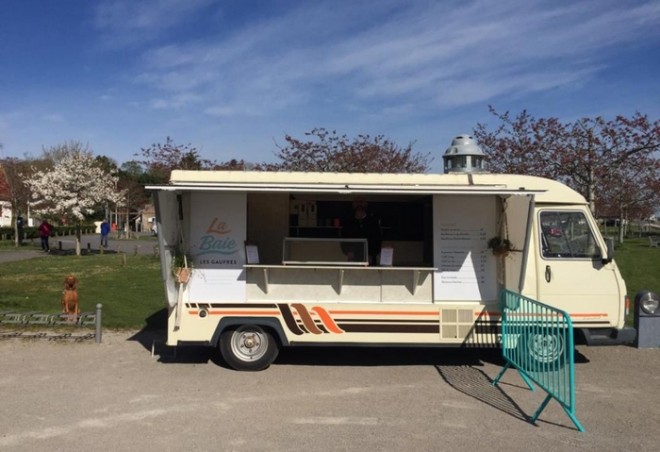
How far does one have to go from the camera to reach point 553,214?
23.9 ft

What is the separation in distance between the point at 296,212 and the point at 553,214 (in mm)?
3557

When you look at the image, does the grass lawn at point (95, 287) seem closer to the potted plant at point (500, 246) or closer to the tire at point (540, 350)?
the potted plant at point (500, 246)

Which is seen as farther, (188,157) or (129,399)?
(188,157)

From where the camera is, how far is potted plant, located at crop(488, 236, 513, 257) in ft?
23.2

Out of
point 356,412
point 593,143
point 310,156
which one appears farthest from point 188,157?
point 356,412

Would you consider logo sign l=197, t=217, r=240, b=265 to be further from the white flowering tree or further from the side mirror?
the white flowering tree

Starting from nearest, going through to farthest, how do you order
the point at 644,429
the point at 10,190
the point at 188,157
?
the point at 644,429, the point at 188,157, the point at 10,190

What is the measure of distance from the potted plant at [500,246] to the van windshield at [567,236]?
49 cm

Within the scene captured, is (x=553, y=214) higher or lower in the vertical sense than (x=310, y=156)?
lower

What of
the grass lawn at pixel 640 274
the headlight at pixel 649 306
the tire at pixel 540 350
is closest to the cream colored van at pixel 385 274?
the tire at pixel 540 350

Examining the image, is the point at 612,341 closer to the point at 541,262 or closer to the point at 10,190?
the point at 541,262

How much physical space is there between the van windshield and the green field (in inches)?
149

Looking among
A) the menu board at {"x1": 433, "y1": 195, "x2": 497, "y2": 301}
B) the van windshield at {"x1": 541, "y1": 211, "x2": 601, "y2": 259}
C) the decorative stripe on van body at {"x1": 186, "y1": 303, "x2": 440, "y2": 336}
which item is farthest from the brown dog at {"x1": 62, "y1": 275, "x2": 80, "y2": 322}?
the van windshield at {"x1": 541, "y1": 211, "x2": 601, "y2": 259}

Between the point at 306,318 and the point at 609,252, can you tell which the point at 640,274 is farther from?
the point at 306,318
